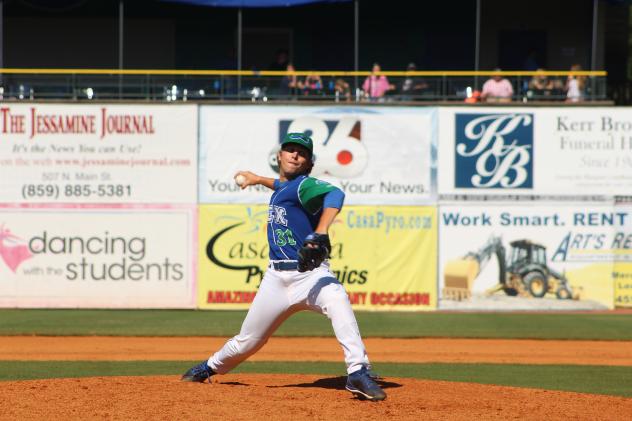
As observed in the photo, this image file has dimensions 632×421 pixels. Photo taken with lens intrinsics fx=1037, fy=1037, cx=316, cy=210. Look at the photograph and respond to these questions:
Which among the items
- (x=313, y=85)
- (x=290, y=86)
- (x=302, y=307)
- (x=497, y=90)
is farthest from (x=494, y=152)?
(x=302, y=307)

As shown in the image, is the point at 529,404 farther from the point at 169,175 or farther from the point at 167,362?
the point at 169,175

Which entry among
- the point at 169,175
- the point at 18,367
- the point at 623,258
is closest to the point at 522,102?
the point at 623,258

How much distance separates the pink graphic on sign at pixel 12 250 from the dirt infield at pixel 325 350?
207 inches

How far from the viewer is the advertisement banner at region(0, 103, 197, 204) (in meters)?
22.3

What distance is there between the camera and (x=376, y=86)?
24.0 meters

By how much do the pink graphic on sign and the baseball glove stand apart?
15.2m

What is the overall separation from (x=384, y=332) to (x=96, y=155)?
314 inches

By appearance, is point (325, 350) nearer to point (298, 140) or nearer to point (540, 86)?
point (298, 140)

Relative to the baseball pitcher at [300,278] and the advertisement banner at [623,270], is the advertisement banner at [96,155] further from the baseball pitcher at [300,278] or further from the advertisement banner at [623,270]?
the baseball pitcher at [300,278]

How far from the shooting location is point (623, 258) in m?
22.7

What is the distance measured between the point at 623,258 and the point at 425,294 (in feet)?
14.5

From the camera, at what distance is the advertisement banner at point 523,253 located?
2247 centimetres

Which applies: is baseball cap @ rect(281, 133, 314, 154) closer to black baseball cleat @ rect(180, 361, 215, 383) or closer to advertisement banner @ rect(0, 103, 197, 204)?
black baseball cleat @ rect(180, 361, 215, 383)

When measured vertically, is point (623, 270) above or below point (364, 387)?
below
